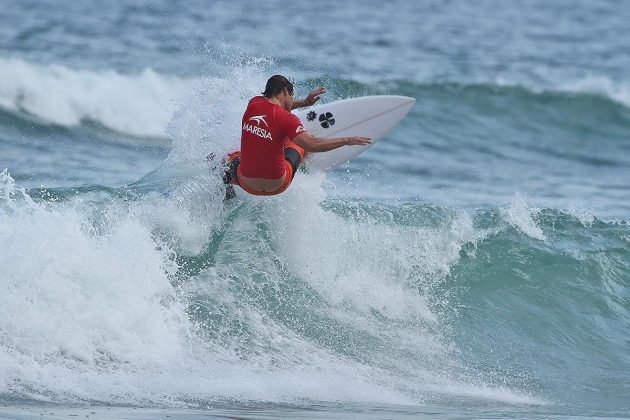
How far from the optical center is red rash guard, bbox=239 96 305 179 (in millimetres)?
8336

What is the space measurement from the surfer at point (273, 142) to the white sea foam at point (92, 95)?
30.7ft

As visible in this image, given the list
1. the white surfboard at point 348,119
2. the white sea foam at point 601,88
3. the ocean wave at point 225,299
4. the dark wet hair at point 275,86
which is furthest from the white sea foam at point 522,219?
the white sea foam at point 601,88

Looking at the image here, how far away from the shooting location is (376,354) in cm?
888

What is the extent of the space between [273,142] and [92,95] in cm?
1199

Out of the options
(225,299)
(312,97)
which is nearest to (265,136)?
(312,97)

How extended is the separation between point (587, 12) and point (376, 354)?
2973cm

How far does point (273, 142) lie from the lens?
8500mm

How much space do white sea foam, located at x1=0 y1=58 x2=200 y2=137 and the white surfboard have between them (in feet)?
26.6

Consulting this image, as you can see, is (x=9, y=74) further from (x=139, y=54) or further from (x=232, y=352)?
(x=232, y=352)

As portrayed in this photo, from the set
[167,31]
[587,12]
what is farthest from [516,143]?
[587,12]

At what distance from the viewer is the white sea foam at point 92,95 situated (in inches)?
728

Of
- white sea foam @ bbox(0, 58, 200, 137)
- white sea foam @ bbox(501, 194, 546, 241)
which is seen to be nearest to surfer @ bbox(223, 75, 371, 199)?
white sea foam @ bbox(501, 194, 546, 241)

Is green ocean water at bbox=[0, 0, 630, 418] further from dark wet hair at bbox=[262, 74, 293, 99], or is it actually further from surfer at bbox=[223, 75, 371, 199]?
dark wet hair at bbox=[262, 74, 293, 99]

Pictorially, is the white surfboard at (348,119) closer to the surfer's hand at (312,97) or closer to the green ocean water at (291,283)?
the green ocean water at (291,283)
